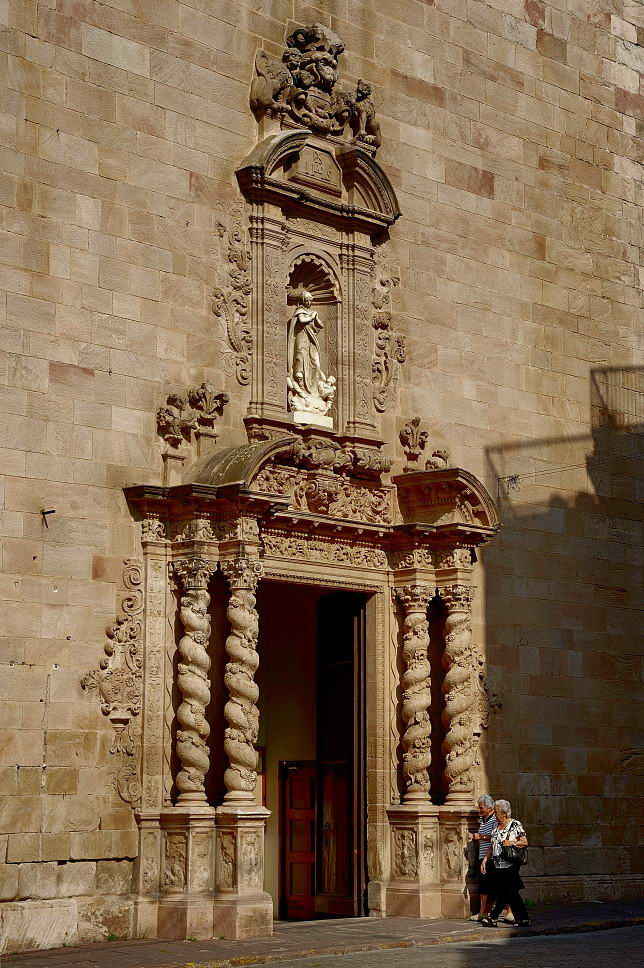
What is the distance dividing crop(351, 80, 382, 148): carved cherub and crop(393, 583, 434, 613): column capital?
4.62m

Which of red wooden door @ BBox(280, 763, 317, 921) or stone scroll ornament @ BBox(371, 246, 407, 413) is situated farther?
red wooden door @ BBox(280, 763, 317, 921)

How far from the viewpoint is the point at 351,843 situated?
51.6ft

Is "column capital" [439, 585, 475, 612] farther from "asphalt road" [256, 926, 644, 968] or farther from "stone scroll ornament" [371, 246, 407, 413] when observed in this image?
"asphalt road" [256, 926, 644, 968]

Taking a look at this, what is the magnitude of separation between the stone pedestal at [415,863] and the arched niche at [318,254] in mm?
3711

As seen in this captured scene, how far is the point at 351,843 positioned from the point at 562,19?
10.2 m

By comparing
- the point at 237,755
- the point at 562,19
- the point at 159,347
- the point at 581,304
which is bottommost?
the point at 237,755

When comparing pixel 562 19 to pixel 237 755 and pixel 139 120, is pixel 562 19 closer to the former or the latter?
pixel 139 120

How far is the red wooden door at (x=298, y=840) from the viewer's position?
16891mm

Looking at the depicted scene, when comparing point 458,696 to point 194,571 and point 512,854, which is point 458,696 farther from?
point 194,571

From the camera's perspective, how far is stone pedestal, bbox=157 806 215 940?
42.8 feet

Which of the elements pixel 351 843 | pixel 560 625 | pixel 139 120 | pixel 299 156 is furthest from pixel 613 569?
pixel 139 120

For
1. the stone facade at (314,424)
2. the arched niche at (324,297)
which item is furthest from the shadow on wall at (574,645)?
the arched niche at (324,297)

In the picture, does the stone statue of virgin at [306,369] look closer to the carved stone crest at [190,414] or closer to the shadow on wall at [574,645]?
the carved stone crest at [190,414]

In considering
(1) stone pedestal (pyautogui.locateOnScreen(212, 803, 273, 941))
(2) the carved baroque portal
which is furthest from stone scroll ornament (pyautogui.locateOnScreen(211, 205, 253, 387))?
(1) stone pedestal (pyautogui.locateOnScreen(212, 803, 273, 941))
